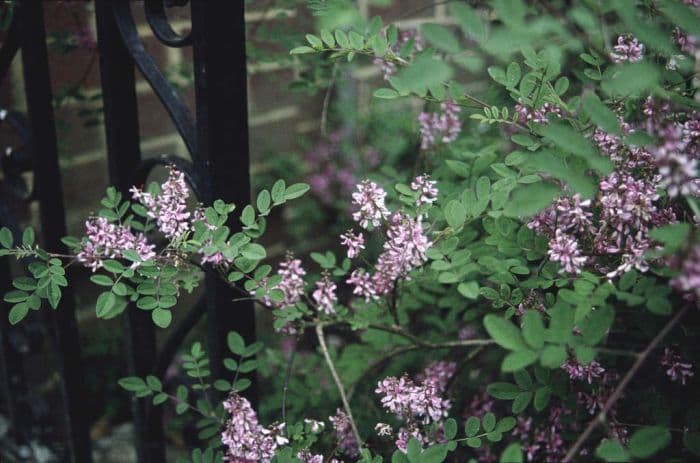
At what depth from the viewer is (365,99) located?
3.09m

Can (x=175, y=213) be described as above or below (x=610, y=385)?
above

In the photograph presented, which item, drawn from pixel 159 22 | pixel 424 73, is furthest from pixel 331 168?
pixel 424 73

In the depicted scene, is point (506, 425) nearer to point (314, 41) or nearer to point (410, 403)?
point (410, 403)

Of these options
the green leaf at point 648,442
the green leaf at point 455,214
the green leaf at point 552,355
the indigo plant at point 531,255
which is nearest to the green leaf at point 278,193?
the indigo plant at point 531,255

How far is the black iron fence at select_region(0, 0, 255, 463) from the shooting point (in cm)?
105

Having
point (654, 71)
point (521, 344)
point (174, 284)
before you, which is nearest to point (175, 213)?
point (174, 284)

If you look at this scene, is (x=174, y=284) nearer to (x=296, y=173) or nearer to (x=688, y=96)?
(x=688, y=96)

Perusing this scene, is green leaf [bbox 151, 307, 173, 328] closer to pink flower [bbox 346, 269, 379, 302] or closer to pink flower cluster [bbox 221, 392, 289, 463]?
pink flower cluster [bbox 221, 392, 289, 463]

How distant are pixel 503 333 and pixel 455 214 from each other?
0.27m

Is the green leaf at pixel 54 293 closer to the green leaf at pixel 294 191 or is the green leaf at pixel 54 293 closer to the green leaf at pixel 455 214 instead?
the green leaf at pixel 294 191

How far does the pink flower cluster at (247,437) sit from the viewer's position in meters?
1.00

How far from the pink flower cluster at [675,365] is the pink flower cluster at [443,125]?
0.62m

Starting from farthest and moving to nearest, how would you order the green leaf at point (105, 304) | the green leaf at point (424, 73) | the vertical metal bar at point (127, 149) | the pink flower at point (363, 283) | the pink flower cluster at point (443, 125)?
the pink flower cluster at point (443, 125)
the vertical metal bar at point (127, 149)
the pink flower at point (363, 283)
the green leaf at point (105, 304)
the green leaf at point (424, 73)

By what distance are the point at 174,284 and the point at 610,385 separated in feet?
2.12
